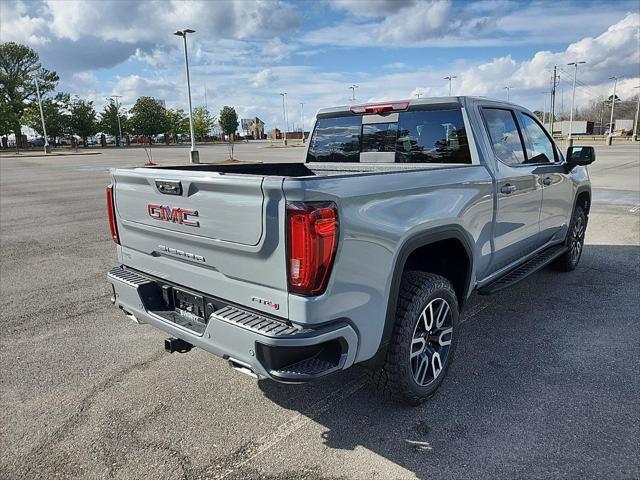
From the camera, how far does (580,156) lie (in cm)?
500

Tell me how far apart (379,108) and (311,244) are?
2.30 meters

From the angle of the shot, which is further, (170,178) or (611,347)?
(611,347)

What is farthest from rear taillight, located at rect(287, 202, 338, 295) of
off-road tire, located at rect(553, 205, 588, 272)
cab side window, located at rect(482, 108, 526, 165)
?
off-road tire, located at rect(553, 205, 588, 272)

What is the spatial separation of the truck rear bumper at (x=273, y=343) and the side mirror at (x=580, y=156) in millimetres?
3735

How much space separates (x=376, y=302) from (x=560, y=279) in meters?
4.01

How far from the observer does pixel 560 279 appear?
18.8 ft

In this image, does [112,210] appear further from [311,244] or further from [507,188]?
[507,188]

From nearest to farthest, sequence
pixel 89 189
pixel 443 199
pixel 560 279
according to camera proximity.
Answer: pixel 443 199, pixel 560 279, pixel 89 189

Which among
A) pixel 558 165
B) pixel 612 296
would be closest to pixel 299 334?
pixel 558 165

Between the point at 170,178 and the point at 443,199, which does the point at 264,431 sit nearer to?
the point at 170,178

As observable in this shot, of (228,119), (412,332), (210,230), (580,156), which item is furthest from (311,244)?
(228,119)

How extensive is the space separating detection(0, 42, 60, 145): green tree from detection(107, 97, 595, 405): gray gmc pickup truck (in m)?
81.2

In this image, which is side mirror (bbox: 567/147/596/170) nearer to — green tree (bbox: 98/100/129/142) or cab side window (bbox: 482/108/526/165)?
cab side window (bbox: 482/108/526/165)

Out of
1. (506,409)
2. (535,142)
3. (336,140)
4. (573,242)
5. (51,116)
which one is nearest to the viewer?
(506,409)
